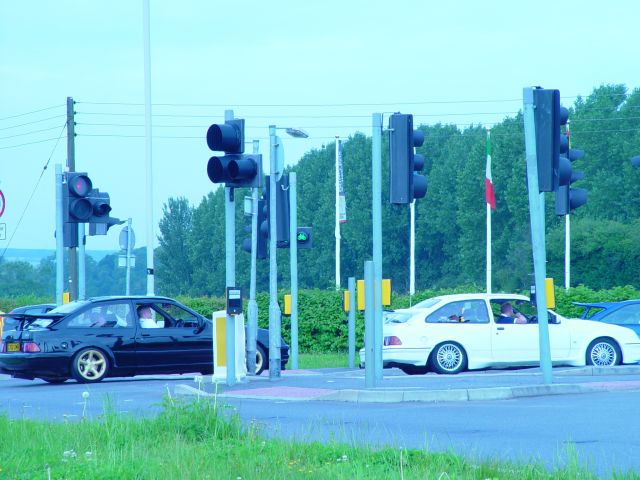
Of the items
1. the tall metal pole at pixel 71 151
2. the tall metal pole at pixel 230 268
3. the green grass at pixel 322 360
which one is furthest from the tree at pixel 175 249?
the tall metal pole at pixel 230 268

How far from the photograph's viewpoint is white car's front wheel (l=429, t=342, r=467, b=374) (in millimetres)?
20578

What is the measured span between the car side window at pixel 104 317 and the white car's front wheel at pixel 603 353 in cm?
827

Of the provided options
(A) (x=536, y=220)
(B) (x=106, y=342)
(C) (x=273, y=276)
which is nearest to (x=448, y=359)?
(C) (x=273, y=276)

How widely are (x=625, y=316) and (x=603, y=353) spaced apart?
257cm

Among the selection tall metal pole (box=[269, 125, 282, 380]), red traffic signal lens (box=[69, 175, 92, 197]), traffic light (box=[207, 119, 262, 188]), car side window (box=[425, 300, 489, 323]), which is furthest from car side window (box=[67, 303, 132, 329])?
car side window (box=[425, 300, 489, 323])

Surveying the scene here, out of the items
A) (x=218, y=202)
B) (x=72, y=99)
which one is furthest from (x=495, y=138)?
(x=72, y=99)

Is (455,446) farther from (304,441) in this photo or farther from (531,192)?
(531,192)

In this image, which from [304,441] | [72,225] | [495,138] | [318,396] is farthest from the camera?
[495,138]

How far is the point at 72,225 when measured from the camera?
74.7 feet

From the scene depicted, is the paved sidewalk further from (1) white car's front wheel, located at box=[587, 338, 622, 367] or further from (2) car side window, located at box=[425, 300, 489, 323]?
(1) white car's front wheel, located at box=[587, 338, 622, 367]

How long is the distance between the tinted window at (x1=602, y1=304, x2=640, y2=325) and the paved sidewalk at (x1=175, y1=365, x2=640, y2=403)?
512 cm

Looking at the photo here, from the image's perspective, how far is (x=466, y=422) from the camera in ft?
38.2

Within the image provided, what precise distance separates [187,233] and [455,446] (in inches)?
4121

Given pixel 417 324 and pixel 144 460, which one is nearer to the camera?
pixel 144 460
